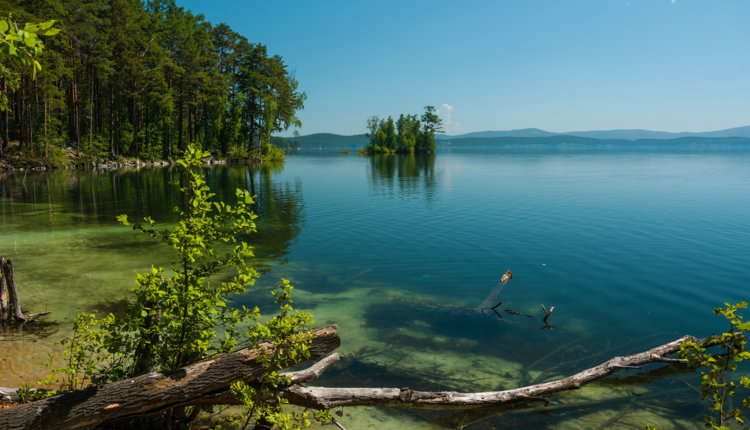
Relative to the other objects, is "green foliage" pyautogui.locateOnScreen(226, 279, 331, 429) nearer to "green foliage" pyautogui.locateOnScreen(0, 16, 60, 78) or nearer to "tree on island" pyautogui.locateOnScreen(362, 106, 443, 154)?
"green foliage" pyautogui.locateOnScreen(0, 16, 60, 78)

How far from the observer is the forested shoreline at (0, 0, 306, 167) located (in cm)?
4559

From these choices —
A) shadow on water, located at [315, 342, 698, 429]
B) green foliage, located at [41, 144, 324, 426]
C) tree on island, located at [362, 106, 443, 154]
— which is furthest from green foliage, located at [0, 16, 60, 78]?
tree on island, located at [362, 106, 443, 154]

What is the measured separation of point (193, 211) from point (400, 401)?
3.53 metres

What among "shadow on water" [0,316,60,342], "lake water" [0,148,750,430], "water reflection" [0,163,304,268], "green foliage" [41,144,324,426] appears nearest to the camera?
"green foliage" [41,144,324,426]

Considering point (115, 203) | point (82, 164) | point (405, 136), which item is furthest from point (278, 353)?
point (405, 136)

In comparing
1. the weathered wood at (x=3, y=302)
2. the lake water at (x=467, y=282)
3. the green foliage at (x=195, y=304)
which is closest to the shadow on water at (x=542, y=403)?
the lake water at (x=467, y=282)

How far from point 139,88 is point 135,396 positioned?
6322 centimetres

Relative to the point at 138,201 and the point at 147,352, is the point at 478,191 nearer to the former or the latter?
the point at 138,201

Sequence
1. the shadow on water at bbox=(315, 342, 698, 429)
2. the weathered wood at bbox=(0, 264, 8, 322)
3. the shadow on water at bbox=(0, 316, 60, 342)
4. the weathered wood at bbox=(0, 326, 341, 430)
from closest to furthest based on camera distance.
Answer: the weathered wood at bbox=(0, 326, 341, 430)
the shadow on water at bbox=(315, 342, 698, 429)
the shadow on water at bbox=(0, 316, 60, 342)
the weathered wood at bbox=(0, 264, 8, 322)

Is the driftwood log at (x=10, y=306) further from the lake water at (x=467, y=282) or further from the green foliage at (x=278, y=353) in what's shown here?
the green foliage at (x=278, y=353)

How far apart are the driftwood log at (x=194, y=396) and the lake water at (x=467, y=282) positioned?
2.42ft

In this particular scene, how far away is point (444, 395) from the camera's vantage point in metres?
5.96

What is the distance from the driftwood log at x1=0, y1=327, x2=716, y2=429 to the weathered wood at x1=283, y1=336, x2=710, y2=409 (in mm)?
12

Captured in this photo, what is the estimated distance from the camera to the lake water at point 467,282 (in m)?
7.15
